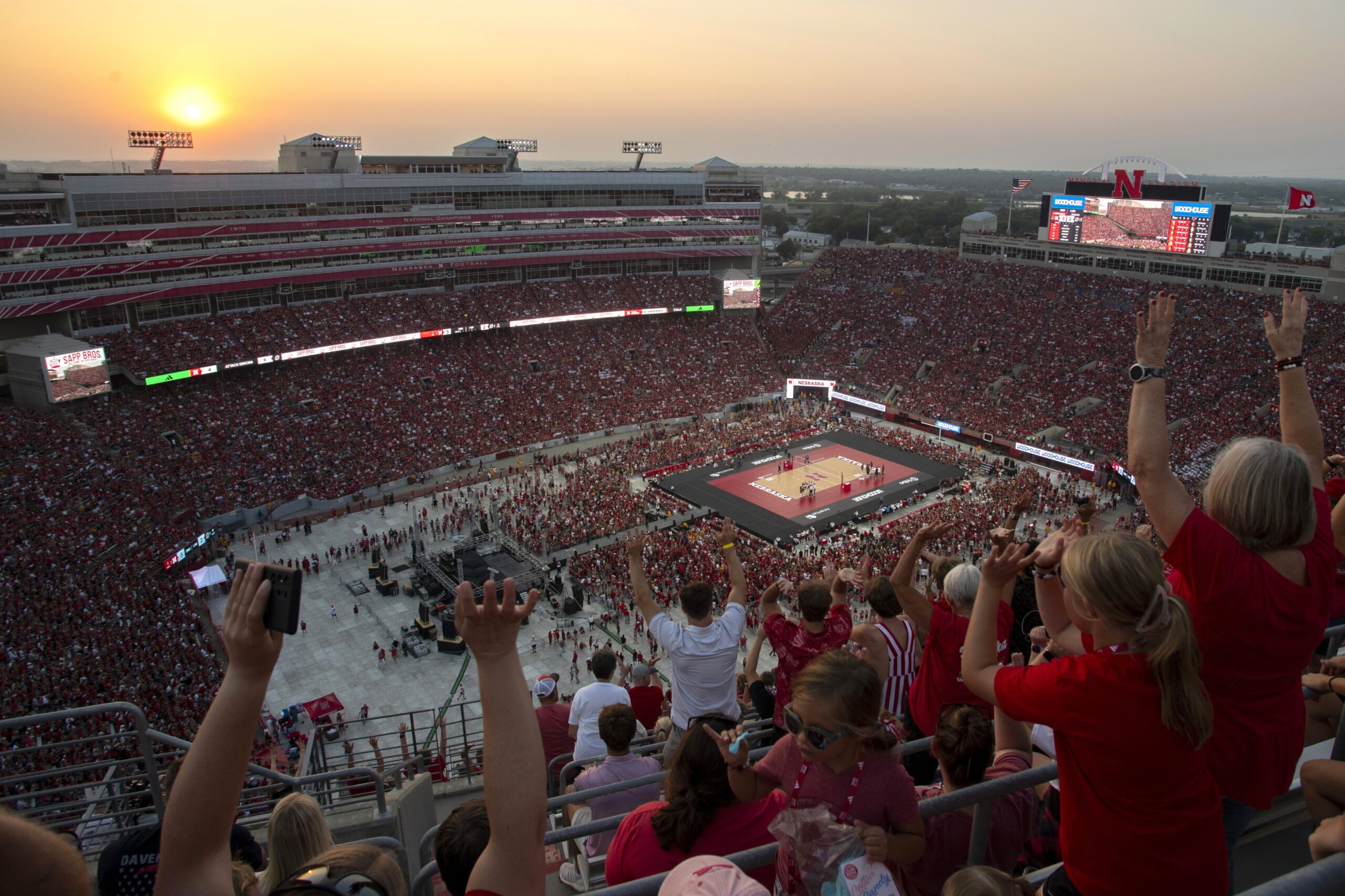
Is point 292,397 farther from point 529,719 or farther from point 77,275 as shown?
point 529,719

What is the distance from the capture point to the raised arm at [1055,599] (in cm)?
331

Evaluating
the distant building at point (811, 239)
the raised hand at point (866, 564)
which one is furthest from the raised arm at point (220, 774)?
the distant building at point (811, 239)

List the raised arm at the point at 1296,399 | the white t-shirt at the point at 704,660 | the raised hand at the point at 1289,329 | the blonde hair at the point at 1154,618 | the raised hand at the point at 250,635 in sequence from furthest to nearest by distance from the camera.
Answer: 1. the white t-shirt at the point at 704,660
2. the raised hand at the point at 1289,329
3. the raised arm at the point at 1296,399
4. the blonde hair at the point at 1154,618
5. the raised hand at the point at 250,635

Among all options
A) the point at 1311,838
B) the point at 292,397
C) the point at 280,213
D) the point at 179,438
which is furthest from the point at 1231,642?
the point at 280,213

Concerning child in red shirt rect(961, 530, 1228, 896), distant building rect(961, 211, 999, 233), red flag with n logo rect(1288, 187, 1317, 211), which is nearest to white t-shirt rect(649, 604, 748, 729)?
child in red shirt rect(961, 530, 1228, 896)

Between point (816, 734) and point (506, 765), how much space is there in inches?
48.6

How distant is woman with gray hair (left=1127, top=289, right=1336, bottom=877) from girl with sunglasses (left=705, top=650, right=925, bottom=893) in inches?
45.2

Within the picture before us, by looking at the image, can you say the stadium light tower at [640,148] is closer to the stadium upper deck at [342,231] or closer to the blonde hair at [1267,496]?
the stadium upper deck at [342,231]

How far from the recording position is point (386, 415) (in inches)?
1421

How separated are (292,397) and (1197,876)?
38.3m

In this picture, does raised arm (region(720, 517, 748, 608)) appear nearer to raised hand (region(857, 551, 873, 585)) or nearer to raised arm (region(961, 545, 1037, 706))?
raised arm (region(961, 545, 1037, 706))

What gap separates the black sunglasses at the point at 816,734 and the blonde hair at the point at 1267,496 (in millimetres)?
1615

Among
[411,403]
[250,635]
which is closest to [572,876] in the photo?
[250,635]

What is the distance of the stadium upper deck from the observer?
33156 mm
